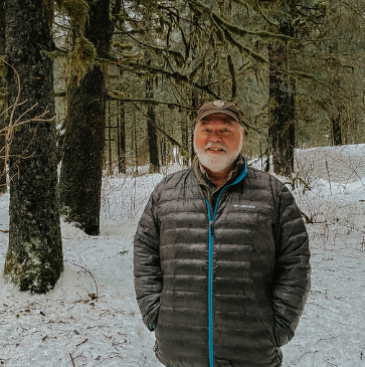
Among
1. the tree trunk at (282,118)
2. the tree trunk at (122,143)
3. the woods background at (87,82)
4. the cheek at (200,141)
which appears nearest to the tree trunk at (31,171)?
the woods background at (87,82)

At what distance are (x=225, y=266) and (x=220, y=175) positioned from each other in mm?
543

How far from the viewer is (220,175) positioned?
193cm

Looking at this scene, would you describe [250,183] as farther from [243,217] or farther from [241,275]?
[241,275]

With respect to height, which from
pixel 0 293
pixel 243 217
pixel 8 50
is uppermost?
pixel 8 50

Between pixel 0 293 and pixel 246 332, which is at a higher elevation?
pixel 246 332

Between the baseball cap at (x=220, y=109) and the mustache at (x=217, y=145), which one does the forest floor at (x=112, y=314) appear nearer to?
the mustache at (x=217, y=145)

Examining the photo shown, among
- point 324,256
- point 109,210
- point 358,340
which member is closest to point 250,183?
point 358,340

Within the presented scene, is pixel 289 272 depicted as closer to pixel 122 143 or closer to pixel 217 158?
pixel 217 158

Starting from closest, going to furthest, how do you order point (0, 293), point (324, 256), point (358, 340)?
point (358, 340) → point (0, 293) → point (324, 256)

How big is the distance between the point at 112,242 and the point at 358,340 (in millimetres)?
3715

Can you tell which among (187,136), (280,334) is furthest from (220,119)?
(187,136)

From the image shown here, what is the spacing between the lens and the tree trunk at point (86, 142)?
5719mm

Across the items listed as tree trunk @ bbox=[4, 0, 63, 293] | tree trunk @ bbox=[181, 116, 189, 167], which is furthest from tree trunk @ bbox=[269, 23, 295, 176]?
tree trunk @ bbox=[4, 0, 63, 293]

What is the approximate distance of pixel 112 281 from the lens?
433cm
